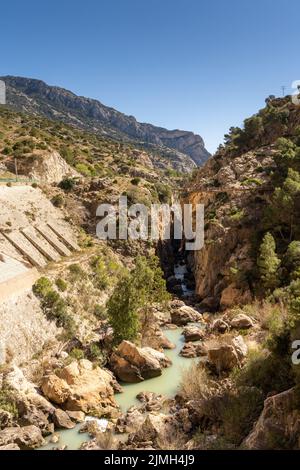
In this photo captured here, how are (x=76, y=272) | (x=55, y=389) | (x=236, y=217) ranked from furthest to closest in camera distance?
(x=236, y=217) → (x=76, y=272) → (x=55, y=389)

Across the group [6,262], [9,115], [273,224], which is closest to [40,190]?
[6,262]

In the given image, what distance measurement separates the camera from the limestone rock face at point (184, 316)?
48.6m

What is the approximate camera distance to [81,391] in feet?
94.2

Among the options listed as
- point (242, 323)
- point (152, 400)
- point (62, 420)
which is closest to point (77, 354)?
point (62, 420)

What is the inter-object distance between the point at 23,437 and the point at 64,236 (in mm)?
32883

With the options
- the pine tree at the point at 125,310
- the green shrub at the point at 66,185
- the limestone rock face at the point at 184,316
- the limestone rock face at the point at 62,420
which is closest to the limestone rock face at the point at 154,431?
the limestone rock face at the point at 62,420

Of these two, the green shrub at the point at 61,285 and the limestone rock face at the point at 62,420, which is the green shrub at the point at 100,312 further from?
the limestone rock face at the point at 62,420

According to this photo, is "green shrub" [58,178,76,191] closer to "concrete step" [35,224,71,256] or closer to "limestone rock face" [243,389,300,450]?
"concrete step" [35,224,71,256]

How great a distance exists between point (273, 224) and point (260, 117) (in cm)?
3977

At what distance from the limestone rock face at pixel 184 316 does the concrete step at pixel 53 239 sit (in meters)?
15.6

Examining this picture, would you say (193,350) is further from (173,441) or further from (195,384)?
(173,441)

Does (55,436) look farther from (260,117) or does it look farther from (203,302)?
(260,117)

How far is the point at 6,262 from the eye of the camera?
39.6 metres

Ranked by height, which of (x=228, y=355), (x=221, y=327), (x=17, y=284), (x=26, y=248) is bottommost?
(x=221, y=327)
